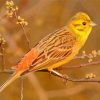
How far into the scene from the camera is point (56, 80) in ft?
35.1

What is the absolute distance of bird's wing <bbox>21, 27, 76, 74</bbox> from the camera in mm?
7168

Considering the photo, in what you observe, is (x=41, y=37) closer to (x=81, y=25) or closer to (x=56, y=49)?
(x=81, y=25)

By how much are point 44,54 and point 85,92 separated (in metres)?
3.98

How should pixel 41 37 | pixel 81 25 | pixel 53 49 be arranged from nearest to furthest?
pixel 53 49, pixel 81 25, pixel 41 37

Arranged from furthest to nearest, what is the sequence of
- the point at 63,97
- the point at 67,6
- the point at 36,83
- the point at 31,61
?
the point at 67,6, the point at 63,97, the point at 36,83, the point at 31,61

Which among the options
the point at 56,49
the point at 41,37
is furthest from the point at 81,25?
the point at 41,37

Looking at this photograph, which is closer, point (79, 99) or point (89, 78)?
point (89, 78)

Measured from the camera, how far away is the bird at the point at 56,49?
23.1 ft

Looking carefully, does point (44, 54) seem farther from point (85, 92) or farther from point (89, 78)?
point (85, 92)

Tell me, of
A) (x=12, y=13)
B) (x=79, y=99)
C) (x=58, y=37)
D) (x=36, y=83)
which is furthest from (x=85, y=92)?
(x=12, y=13)

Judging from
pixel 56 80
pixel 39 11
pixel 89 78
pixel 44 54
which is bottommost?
pixel 89 78

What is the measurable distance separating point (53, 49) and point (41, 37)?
3.24 metres

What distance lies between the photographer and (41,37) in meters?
10.6

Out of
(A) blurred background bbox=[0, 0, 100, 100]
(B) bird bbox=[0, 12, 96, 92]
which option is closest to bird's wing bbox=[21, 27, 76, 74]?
(B) bird bbox=[0, 12, 96, 92]
